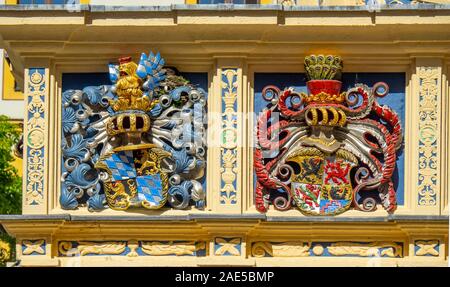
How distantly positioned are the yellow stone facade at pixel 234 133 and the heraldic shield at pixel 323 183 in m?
0.18

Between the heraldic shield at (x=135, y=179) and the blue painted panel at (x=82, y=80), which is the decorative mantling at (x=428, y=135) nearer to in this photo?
the heraldic shield at (x=135, y=179)

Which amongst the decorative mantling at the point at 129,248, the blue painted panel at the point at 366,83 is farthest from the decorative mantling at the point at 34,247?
the blue painted panel at the point at 366,83

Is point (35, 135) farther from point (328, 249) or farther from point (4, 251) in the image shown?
point (4, 251)

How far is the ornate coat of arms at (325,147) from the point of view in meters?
26.8

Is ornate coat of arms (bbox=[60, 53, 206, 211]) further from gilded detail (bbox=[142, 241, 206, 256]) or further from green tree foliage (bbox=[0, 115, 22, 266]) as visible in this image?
green tree foliage (bbox=[0, 115, 22, 266])

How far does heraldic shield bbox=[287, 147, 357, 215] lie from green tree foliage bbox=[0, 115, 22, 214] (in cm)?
905

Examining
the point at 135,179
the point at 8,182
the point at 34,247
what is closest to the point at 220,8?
the point at 135,179

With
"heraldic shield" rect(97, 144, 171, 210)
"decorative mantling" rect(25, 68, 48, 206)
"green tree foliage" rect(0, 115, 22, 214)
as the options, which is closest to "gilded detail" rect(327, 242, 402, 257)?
"heraldic shield" rect(97, 144, 171, 210)

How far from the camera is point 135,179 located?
26906 millimetres

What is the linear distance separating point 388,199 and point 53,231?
12.0ft
